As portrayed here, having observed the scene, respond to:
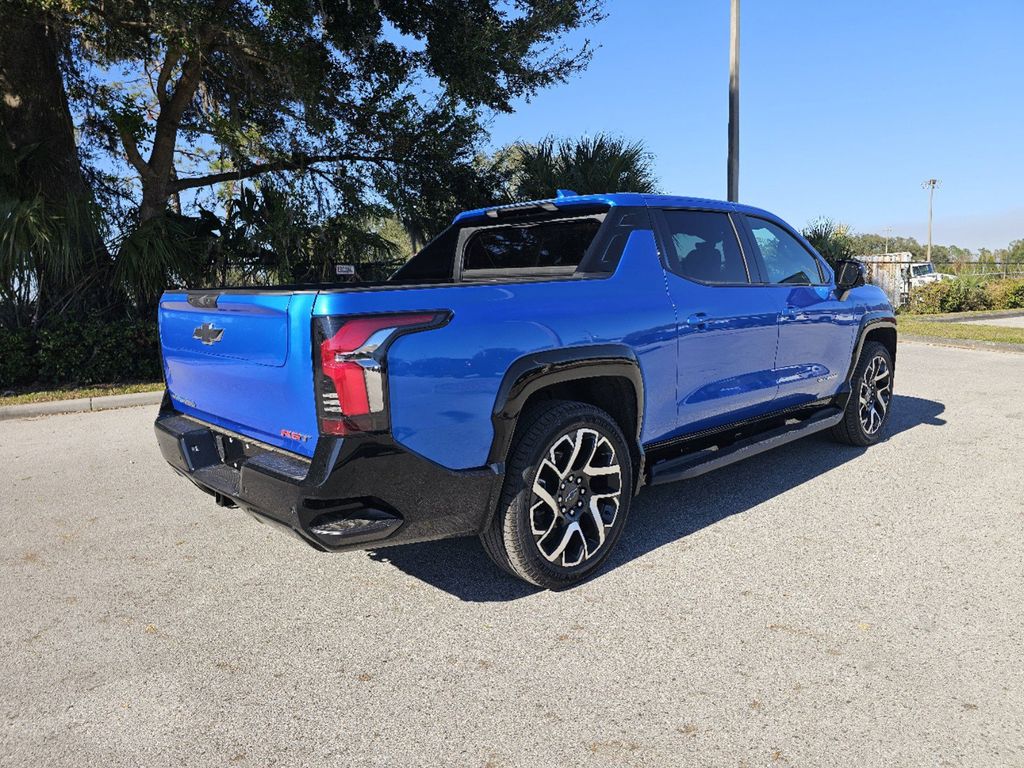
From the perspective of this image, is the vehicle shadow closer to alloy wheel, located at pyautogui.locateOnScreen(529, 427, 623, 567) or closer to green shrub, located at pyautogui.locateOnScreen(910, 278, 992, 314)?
alloy wheel, located at pyautogui.locateOnScreen(529, 427, 623, 567)

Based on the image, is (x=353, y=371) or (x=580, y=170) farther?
(x=580, y=170)

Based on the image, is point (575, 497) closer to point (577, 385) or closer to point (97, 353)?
point (577, 385)

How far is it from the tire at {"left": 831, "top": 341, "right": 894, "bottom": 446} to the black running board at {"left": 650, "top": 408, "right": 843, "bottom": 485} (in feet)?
1.73

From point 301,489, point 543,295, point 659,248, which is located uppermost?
point 659,248

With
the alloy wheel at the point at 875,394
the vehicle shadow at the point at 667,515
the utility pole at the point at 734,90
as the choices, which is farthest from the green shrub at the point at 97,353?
the utility pole at the point at 734,90

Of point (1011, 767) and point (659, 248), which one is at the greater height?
point (659, 248)

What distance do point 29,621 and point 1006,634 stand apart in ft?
13.3

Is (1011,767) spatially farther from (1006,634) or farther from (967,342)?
(967,342)

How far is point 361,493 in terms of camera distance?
103 inches

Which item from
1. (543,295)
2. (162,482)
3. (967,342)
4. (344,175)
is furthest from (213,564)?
(967,342)

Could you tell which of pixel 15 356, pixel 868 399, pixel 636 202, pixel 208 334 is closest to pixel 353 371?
pixel 208 334

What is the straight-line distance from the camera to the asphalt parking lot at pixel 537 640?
2.27 m

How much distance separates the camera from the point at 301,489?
2.60 m

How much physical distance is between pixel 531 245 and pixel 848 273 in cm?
245
